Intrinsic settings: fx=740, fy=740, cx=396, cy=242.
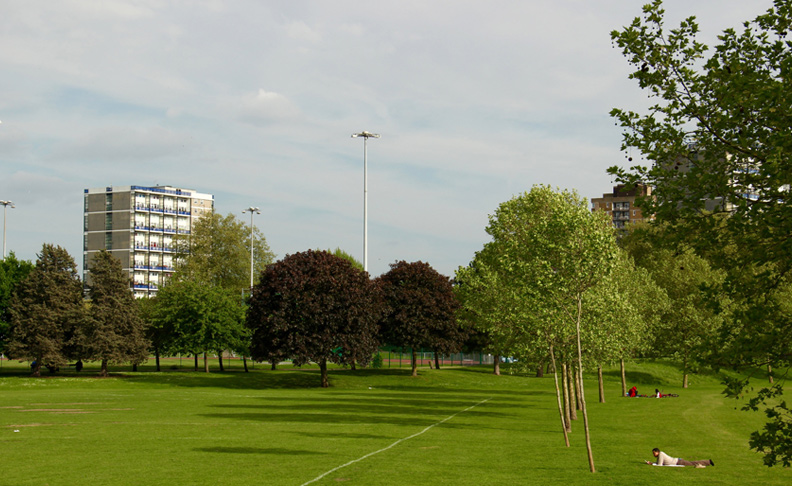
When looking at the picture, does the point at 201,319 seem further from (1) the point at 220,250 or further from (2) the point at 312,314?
(1) the point at 220,250

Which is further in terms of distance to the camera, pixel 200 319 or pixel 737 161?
pixel 200 319

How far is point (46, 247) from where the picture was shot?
8288 centimetres

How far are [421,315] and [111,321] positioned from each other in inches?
1307

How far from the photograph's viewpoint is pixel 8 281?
83.9 m

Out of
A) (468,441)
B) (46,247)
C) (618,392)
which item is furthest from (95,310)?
(468,441)

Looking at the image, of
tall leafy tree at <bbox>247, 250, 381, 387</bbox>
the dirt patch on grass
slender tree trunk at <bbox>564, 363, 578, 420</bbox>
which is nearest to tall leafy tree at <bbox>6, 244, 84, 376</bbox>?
tall leafy tree at <bbox>247, 250, 381, 387</bbox>

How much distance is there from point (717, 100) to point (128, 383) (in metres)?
66.6

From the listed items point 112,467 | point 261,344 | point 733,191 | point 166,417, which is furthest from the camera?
point 261,344

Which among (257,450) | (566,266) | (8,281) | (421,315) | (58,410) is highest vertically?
(8,281)

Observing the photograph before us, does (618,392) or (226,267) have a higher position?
(226,267)

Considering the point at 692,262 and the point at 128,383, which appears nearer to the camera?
the point at 128,383

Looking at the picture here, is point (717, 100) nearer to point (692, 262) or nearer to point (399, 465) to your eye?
point (399, 465)

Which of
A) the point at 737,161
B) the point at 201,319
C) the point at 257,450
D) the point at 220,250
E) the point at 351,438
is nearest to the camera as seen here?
the point at 737,161

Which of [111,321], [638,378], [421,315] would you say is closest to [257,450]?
[421,315]
